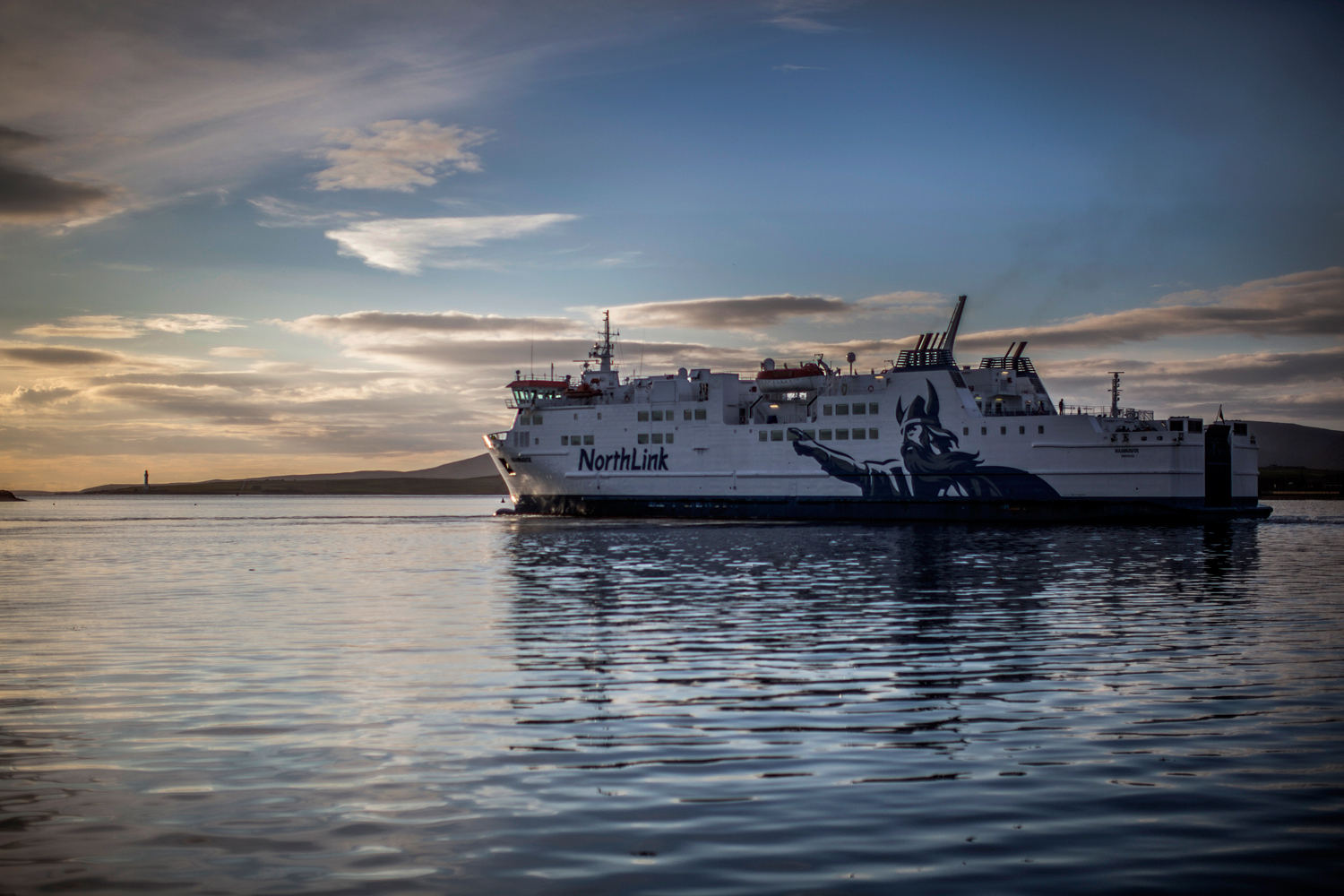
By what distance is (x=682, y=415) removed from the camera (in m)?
62.5

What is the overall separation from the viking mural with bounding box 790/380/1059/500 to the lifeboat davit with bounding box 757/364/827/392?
4144mm

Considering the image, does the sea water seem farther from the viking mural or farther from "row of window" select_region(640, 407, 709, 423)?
"row of window" select_region(640, 407, 709, 423)

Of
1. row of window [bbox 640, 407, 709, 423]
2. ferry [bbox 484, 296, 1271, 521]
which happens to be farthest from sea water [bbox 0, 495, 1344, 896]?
row of window [bbox 640, 407, 709, 423]

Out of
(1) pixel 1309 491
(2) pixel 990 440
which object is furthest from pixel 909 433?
(1) pixel 1309 491

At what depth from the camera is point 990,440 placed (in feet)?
180

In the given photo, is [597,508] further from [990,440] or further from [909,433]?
[990,440]

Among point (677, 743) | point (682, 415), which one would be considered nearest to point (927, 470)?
point (682, 415)

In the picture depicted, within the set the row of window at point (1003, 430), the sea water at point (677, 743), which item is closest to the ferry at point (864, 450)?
the row of window at point (1003, 430)

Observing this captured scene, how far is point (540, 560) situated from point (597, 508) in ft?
109

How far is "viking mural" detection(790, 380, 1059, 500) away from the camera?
54781mm

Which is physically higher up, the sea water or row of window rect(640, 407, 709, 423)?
row of window rect(640, 407, 709, 423)

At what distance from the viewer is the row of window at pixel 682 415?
61812 mm

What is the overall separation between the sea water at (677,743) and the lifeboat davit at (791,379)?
40319 millimetres

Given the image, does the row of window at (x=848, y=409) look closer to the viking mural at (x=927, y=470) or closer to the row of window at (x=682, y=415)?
the viking mural at (x=927, y=470)
